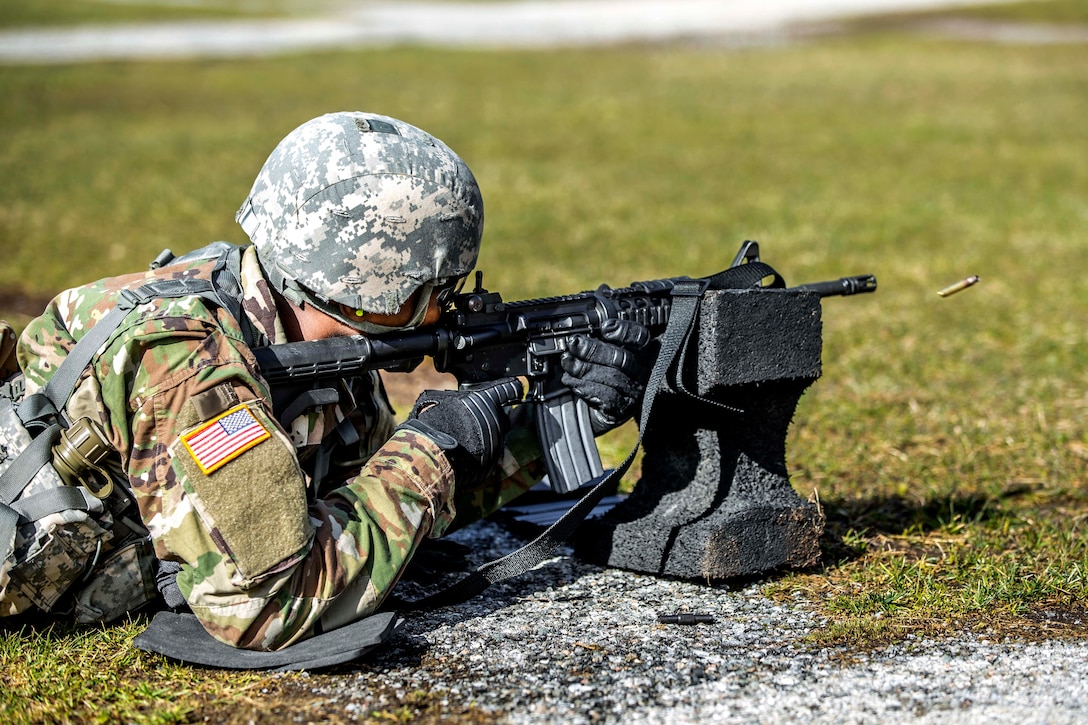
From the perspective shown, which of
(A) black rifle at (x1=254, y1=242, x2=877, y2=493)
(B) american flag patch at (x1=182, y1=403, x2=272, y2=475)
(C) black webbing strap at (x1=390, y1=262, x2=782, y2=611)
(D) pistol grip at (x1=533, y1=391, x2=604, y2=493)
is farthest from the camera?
(D) pistol grip at (x1=533, y1=391, x2=604, y2=493)

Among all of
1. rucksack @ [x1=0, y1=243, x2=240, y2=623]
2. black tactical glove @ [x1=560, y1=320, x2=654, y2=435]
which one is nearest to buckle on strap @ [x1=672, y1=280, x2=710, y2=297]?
black tactical glove @ [x1=560, y1=320, x2=654, y2=435]

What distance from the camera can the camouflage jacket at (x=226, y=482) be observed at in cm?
317

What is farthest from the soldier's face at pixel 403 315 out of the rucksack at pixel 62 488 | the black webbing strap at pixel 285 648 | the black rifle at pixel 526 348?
the black webbing strap at pixel 285 648

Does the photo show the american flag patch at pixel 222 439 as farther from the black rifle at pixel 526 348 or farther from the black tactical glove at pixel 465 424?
the black tactical glove at pixel 465 424

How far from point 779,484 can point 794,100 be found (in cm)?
1918

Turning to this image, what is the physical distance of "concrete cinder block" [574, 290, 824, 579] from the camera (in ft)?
13.5

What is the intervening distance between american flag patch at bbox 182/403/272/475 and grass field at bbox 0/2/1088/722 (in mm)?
686

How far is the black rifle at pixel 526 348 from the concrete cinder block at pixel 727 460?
0.22 metres

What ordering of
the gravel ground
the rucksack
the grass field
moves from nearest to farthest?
the gravel ground
the rucksack
the grass field

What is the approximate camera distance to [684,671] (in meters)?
3.52

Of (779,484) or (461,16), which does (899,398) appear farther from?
(461,16)

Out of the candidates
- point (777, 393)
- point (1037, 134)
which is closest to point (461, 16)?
point (1037, 134)

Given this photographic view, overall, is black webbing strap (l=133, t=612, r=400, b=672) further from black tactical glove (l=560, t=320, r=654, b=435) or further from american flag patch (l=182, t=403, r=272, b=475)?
black tactical glove (l=560, t=320, r=654, b=435)

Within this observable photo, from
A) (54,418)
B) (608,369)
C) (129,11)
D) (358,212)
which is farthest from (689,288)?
(129,11)
